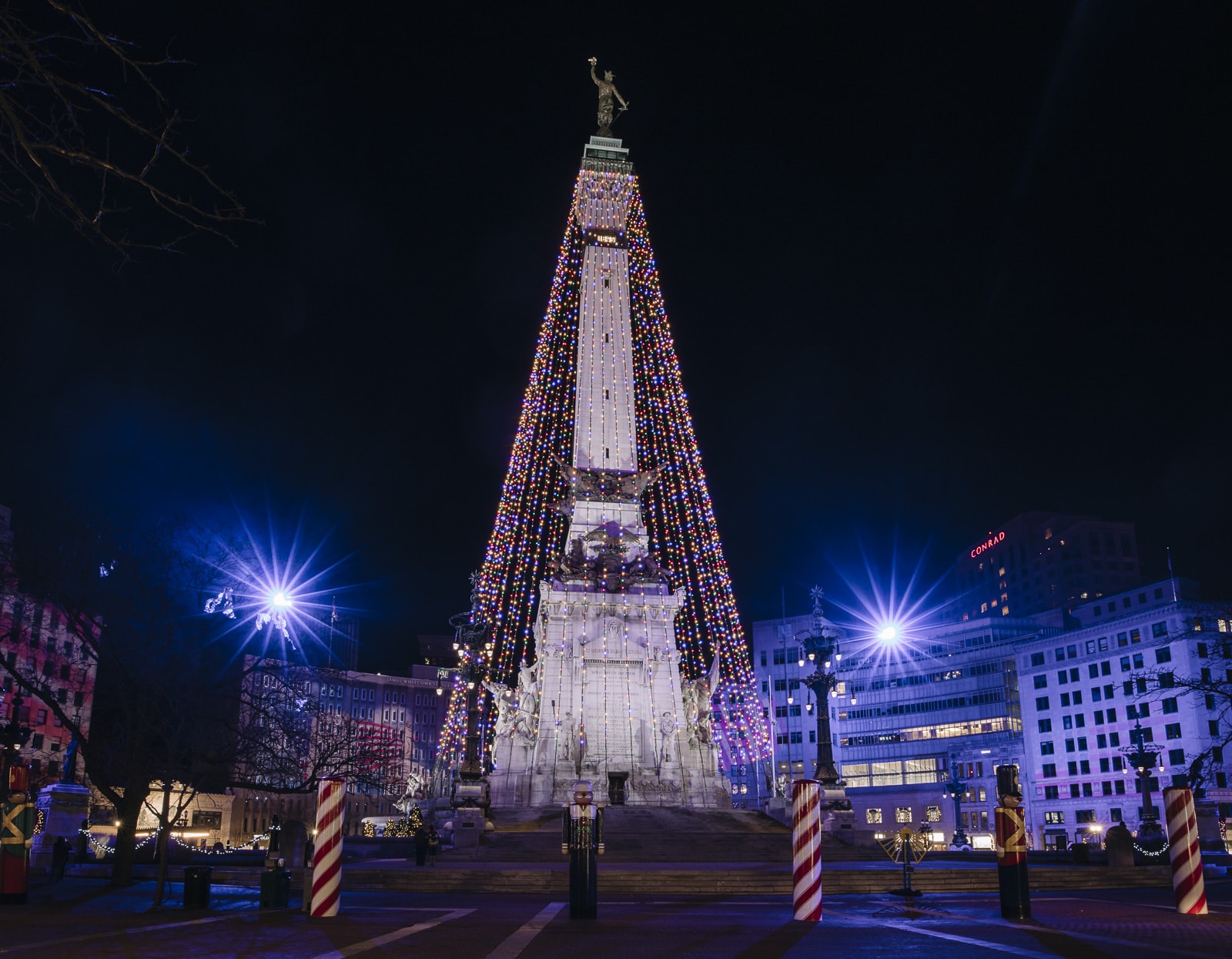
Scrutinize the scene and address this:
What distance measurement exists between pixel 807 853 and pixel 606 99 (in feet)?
191

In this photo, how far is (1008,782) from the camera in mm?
15633

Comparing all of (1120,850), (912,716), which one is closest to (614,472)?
(1120,850)

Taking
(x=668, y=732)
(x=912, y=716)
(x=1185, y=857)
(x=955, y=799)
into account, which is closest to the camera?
(x=1185, y=857)

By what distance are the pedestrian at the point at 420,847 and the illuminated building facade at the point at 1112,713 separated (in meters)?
55.0

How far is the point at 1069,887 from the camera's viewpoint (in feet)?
80.4

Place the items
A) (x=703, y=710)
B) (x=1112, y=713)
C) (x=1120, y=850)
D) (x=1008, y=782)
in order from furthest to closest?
(x=1112, y=713)
(x=703, y=710)
(x=1120, y=850)
(x=1008, y=782)

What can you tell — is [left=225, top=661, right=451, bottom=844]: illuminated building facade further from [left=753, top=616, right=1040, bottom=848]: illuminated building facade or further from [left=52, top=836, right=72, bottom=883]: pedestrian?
[left=52, top=836, right=72, bottom=883]: pedestrian

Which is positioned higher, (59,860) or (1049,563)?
(1049,563)

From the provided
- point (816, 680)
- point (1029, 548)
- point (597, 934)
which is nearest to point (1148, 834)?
point (816, 680)

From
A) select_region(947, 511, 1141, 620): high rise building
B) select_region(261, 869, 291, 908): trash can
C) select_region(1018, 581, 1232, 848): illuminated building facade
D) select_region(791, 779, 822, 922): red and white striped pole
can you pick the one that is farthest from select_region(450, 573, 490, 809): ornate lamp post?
select_region(947, 511, 1141, 620): high rise building

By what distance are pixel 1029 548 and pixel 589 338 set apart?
103 metres

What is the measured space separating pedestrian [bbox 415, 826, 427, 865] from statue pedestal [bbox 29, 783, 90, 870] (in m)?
10.4

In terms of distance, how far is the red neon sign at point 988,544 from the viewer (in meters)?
146

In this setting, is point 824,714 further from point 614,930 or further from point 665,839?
point 614,930
